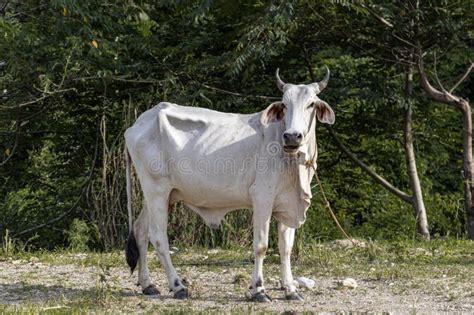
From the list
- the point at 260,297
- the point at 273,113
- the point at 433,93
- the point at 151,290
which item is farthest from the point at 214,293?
the point at 433,93

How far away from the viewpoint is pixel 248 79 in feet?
43.9

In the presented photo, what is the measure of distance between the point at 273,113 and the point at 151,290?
187 centimetres

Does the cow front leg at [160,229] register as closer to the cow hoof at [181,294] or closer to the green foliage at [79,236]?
the cow hoof at [181,294]

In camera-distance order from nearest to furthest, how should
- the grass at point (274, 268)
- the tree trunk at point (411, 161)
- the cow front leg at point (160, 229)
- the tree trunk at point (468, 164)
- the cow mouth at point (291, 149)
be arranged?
the grass at point (274, 268)
the cow mouth at point (291, 149)
the cow front leg at point (160, 229)
the tree trunk at point (468, 164)
the tree trunk at point (411, 161)

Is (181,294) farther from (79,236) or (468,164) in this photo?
(468,164)

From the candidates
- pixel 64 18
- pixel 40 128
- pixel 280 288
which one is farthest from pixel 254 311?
pixel 40 128

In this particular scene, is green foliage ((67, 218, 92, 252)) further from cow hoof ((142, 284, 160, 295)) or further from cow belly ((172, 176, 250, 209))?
cow belly ((172, 176, 250, 209))

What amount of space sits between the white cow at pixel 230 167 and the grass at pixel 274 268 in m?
0.48

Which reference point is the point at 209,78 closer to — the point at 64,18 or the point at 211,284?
the point at 64,18

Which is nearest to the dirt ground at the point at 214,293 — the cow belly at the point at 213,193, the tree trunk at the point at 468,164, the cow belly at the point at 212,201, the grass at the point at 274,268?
the grass at the point at 274,268

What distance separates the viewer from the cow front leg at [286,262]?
27.1 ft

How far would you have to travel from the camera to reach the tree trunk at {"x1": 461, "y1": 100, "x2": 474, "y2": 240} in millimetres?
13078

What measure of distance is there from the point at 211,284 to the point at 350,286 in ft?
4.28

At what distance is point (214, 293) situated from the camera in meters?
8.68
